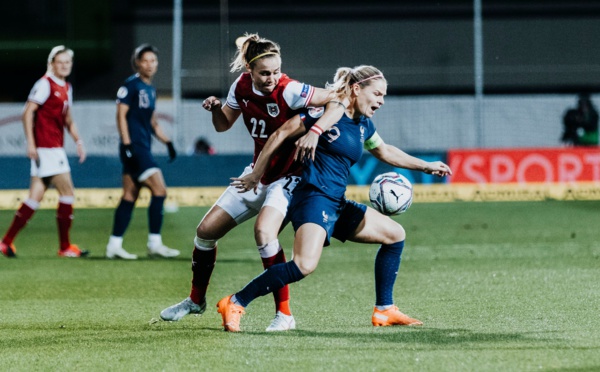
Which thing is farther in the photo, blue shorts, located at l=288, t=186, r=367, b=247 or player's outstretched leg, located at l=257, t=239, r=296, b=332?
player's outstretched leg, located at l=257, t=239, r=296, b=332

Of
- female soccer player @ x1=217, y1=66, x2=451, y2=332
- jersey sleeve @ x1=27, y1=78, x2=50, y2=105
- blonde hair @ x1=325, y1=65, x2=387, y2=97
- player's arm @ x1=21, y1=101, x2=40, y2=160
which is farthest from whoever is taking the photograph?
jersey sleeve @ x1=27, y1=78, x2=50, y2=105

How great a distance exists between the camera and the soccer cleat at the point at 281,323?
6867 millimetres

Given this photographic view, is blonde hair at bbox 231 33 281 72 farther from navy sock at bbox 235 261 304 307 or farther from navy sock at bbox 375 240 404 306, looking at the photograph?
navy sock at bbox 375 240 404 306

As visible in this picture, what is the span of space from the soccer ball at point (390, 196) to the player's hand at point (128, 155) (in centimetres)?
513

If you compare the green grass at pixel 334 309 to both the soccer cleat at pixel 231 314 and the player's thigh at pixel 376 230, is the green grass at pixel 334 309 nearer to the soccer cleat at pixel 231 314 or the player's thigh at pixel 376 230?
the soccer cleat at pixel 231 314

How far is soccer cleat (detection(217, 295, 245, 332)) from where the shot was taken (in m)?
6.74

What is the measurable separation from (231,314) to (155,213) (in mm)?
5541

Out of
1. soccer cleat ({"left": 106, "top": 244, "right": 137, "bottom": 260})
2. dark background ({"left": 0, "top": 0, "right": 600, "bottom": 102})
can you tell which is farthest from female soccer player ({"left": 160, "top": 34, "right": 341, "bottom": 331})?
dark background ({"left": 0, "top": 0, "right": 600, "bottom": 102})

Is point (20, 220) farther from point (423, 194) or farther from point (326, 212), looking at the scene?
point (423, 194)

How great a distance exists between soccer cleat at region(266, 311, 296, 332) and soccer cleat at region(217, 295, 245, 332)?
0.21 meters

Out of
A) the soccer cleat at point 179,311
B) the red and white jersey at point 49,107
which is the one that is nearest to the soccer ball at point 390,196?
the soccer cleat at point 179,311

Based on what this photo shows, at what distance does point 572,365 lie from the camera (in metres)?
5.49

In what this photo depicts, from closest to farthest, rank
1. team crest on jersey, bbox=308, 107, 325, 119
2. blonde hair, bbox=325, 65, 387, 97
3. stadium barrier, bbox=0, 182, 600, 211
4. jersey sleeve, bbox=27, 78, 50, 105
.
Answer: team crest on jersey, bbox=308, 107, 325, 119, blonde hair, bbox=325, 65, 387, 97, jersey sleeve, bbox=27, 78, 50, 105, stadium barrier, bbox=0, 182, 600, 211

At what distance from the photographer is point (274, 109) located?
698 centimetres
